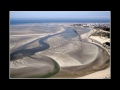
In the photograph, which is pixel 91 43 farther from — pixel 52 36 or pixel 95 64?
pixel 52 36

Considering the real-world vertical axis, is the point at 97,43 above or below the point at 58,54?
above
